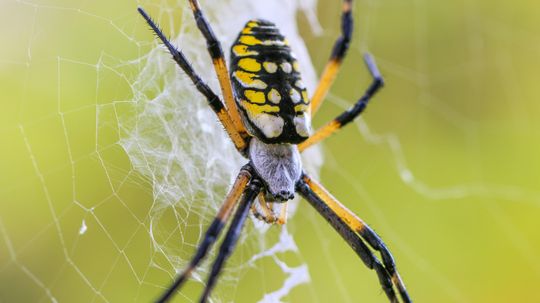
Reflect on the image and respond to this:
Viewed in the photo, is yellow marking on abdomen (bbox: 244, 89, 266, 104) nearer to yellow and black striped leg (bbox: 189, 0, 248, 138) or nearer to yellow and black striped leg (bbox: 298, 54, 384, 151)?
yellow and black striped leg (bbox: 189, 0, 248, 138)

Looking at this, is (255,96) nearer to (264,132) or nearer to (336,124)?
(264,132)

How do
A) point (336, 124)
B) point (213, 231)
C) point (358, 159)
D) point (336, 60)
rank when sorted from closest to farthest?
1. point (213, 231)
2. point (336, 124)
3. point (336, 60)
4. point (358, 159)

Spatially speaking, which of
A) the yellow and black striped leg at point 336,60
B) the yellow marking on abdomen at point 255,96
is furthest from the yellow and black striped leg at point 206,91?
the yellow and black striped leg at point 336,60

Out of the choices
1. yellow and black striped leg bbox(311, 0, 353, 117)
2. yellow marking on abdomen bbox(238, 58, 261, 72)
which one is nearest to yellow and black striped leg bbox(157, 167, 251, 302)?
yellow marking on abdomen bbox(238, 58, 261, 72)

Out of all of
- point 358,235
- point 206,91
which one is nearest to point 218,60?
point 206,91

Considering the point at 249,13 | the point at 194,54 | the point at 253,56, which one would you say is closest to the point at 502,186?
the point at 249,13

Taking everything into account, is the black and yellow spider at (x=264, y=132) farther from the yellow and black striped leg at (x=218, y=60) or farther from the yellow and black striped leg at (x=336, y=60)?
the yellow and black striped leg at (x=336, y=60)
